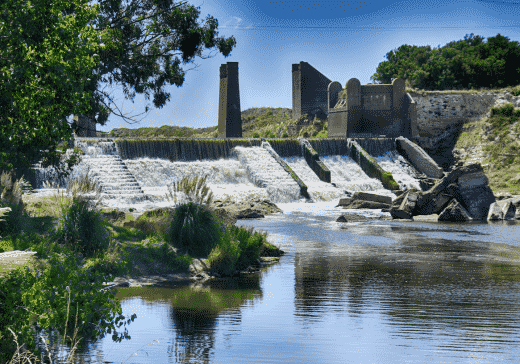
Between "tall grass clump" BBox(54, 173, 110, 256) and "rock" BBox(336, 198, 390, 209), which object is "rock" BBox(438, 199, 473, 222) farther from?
"tall grass clump" BBox(54, 173, 110, 256)

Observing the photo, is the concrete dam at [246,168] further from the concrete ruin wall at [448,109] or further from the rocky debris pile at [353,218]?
the concrete ruin wall at [448,109]

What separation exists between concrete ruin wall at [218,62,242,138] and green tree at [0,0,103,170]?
30.5 m

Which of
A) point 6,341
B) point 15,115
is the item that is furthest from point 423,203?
point 6,341

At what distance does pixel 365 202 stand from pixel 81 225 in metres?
19.3

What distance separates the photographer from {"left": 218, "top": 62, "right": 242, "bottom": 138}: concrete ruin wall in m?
40.2

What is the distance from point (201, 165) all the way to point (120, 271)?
67.2 ft

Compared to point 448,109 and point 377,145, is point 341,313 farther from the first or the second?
point 448,109

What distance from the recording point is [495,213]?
76.2ft

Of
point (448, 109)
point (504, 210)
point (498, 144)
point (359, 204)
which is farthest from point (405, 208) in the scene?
point (448, 109)

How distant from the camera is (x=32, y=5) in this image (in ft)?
26.0

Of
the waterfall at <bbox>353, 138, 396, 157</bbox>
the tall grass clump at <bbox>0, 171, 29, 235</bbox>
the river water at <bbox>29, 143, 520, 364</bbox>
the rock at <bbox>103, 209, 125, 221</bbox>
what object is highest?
the waterfall at <bbox>353, 138, 396, 157</bbox>

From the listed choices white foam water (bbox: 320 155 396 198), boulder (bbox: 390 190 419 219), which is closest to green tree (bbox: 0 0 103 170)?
boulder (bbox: 390 190 419 219)

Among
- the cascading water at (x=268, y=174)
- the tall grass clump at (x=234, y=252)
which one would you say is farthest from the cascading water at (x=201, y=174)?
the tall grass clump at (x=234, y=252)

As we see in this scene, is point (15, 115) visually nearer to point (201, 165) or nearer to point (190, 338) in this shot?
point (190, 338)
